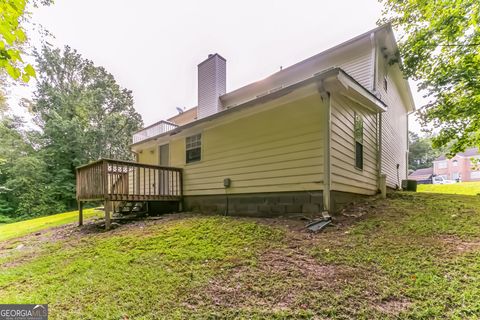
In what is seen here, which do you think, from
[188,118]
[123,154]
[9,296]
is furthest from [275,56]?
[123,154]

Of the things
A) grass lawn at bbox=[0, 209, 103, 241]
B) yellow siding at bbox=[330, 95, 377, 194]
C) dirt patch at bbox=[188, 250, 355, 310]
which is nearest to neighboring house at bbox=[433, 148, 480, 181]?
yellow siding at bbox=[330, 95, 377, 194]

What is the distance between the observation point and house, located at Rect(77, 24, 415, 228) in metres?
5.38

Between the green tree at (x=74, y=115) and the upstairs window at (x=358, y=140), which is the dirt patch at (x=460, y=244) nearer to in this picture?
the upstairs window at (x=358, y=140)

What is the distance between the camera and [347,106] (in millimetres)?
6230

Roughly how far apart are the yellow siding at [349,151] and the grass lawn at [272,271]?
960 mm

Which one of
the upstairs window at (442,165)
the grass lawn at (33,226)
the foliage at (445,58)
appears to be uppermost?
the foliage at (445,58)

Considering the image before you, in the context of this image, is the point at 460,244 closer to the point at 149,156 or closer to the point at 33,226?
the point at 149,156

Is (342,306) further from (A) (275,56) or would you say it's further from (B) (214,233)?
(A) (275,56)

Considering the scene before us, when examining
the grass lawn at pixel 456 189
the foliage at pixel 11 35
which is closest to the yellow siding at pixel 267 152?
the foliage at pixel 11 35

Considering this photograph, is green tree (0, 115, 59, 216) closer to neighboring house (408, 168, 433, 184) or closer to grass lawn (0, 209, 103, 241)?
grass lawn (0, 209, 103, 241)

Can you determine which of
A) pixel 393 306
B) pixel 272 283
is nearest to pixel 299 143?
pixel 272 283

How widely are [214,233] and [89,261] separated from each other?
7.54ft

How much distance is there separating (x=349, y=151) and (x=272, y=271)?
4.22 m

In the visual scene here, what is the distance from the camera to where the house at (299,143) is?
212 inches
